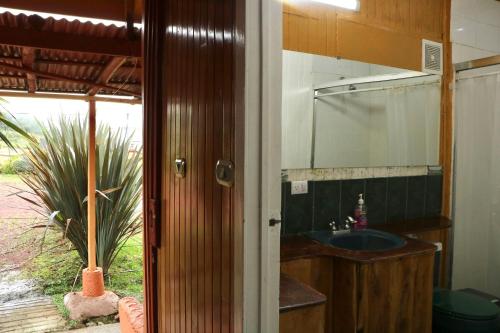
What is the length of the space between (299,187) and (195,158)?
0.95 metres

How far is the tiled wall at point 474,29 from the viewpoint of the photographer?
2488 millimetres

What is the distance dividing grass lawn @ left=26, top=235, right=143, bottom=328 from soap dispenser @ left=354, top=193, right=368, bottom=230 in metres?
2.63

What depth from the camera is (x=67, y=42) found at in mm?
1940

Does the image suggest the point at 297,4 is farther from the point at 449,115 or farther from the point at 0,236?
the point at 0,236

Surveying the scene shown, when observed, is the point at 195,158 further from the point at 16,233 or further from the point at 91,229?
the point at 16,233

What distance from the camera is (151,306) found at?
1.65 metres

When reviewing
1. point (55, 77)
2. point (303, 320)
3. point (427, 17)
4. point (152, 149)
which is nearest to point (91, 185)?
point (55, 77)

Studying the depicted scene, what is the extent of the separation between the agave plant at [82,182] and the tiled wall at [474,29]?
2891mm

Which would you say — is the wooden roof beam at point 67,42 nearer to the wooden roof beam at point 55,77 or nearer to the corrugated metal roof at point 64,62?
the corrugated metal roof at point 64,62

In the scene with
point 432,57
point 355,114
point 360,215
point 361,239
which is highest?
point 432,57

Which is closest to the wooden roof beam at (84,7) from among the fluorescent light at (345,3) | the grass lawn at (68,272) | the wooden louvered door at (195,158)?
the wooden louvered door at (195,158)

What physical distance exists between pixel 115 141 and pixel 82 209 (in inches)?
28.4

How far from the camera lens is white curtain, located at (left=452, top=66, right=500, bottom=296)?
2402mm

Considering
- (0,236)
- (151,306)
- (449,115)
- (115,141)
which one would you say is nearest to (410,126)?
(449,115)
